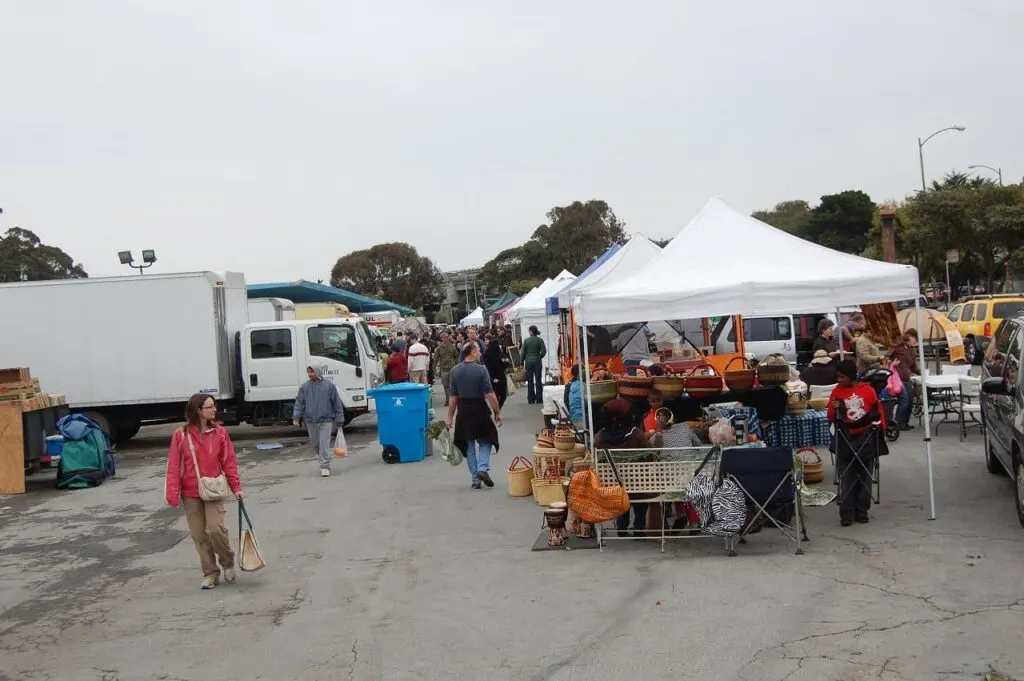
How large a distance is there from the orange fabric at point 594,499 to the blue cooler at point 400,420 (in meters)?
7.12

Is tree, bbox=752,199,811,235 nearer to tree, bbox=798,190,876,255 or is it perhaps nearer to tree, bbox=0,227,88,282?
tree, bbox=798,190,876,255

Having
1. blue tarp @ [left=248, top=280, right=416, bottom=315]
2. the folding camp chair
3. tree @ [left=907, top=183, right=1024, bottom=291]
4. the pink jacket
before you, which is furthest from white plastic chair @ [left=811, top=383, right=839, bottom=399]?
tree @ [left=907, top=183, right=1024, bottom=291]

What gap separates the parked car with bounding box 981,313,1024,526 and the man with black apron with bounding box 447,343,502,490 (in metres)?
5.42

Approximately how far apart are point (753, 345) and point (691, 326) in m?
1.57

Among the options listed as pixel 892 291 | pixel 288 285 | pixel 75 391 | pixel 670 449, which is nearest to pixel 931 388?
pixel 892 291

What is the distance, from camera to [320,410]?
14.4m

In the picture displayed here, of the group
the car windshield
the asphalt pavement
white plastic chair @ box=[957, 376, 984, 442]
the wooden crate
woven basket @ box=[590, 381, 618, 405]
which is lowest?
the asphalt pavement

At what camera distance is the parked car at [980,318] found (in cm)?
2695

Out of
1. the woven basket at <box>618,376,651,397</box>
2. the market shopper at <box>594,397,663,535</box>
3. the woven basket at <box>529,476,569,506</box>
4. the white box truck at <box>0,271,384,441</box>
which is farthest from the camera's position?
the white box truck at <box>0,271,384,441</box>

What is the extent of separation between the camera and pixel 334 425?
48.5 ft

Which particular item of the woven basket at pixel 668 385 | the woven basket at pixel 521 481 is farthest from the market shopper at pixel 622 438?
the woven basket at pixel 521 481

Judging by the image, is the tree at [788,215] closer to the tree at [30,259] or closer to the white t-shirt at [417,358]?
the tree at [30,259]

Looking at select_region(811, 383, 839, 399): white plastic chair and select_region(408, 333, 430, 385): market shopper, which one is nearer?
select_region(811, 383, 839, 399): white plastic chair

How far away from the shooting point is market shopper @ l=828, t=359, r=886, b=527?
908 centimetres
